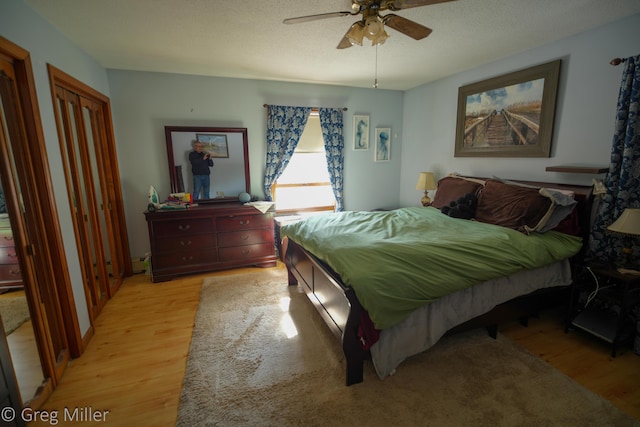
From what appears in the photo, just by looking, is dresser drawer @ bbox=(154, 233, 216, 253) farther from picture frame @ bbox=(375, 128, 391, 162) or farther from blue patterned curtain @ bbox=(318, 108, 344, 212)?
picture frame @ bbox=(375, 128, 391, 162)

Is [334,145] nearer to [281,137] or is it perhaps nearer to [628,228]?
[281,137]

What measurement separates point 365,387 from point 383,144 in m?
3.71

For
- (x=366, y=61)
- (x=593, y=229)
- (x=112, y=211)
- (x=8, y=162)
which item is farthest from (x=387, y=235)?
(x=112, y=211)

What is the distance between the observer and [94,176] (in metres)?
2.89

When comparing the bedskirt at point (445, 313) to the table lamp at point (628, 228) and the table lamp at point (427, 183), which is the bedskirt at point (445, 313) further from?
the table lamp at point (427, 183)

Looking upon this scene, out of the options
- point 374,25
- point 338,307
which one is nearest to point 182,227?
point 338,307

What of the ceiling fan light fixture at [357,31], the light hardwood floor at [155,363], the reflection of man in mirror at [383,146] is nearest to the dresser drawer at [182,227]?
the light hardwood floor at [155,363]

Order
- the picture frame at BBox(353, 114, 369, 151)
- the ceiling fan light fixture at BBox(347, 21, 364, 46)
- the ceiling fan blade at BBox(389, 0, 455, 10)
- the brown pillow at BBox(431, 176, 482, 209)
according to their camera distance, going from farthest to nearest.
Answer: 1. the picture frame at BBox(353, 114, 369, 151)
2. the brown pillow at BBox(431, 176, 482, 209)
3. the ceiling fan light fixture at BBox(347, 21, 364, 46)
4. the ceiling fan blade at BBox(389, 0, 455, 10)

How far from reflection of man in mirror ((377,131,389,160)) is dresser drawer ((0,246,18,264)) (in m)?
4.25

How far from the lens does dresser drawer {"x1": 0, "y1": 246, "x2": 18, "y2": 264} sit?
173cm

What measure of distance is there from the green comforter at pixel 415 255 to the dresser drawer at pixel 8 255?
1894 millimetres

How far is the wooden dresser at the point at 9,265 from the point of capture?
5.62ft

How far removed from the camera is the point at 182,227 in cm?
341

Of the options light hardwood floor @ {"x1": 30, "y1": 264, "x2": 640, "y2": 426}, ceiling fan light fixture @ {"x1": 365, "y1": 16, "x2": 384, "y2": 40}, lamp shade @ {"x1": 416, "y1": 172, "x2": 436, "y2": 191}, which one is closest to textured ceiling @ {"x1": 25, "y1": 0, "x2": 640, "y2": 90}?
ceiling fan light fixture @ {"x1": 365, "y1": 16, "x2": 384, "y2": 40}
